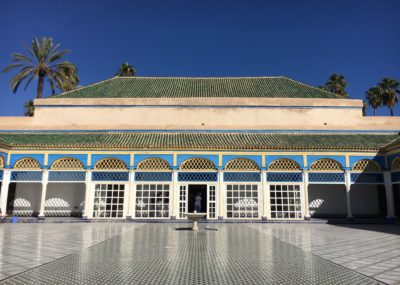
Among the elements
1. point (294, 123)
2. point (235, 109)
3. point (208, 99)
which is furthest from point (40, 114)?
point (294, 123)

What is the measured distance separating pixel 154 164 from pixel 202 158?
269 centimetres

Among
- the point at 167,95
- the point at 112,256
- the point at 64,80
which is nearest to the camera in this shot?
the point at 112,256

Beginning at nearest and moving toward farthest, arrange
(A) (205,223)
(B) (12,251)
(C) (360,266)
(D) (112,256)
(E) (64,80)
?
1. (C) (360,266)
2. (D) (112,256)
3. (B) (12,251)
4. (A) (205,223)
5. (E) (64,80)

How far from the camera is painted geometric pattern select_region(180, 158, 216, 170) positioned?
17516 mm

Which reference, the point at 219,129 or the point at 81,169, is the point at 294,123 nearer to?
the point at 219,129

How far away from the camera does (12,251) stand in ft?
25.7

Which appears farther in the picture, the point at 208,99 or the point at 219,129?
the point at 208,99

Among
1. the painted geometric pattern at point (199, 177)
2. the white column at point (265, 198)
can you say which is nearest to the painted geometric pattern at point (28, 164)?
the painted geometric pattern at point (199, 177)

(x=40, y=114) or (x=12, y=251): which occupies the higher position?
(x=40, y=114)

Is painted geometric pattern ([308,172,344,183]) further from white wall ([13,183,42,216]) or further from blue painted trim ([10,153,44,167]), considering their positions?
white wall ([13,183,42,216])

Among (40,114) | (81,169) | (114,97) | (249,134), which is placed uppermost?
(114,97)

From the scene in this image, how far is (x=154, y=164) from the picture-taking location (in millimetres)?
17609

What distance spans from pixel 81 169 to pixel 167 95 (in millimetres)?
8708

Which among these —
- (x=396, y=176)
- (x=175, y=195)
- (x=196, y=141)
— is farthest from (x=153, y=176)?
(x=396, y=176)
